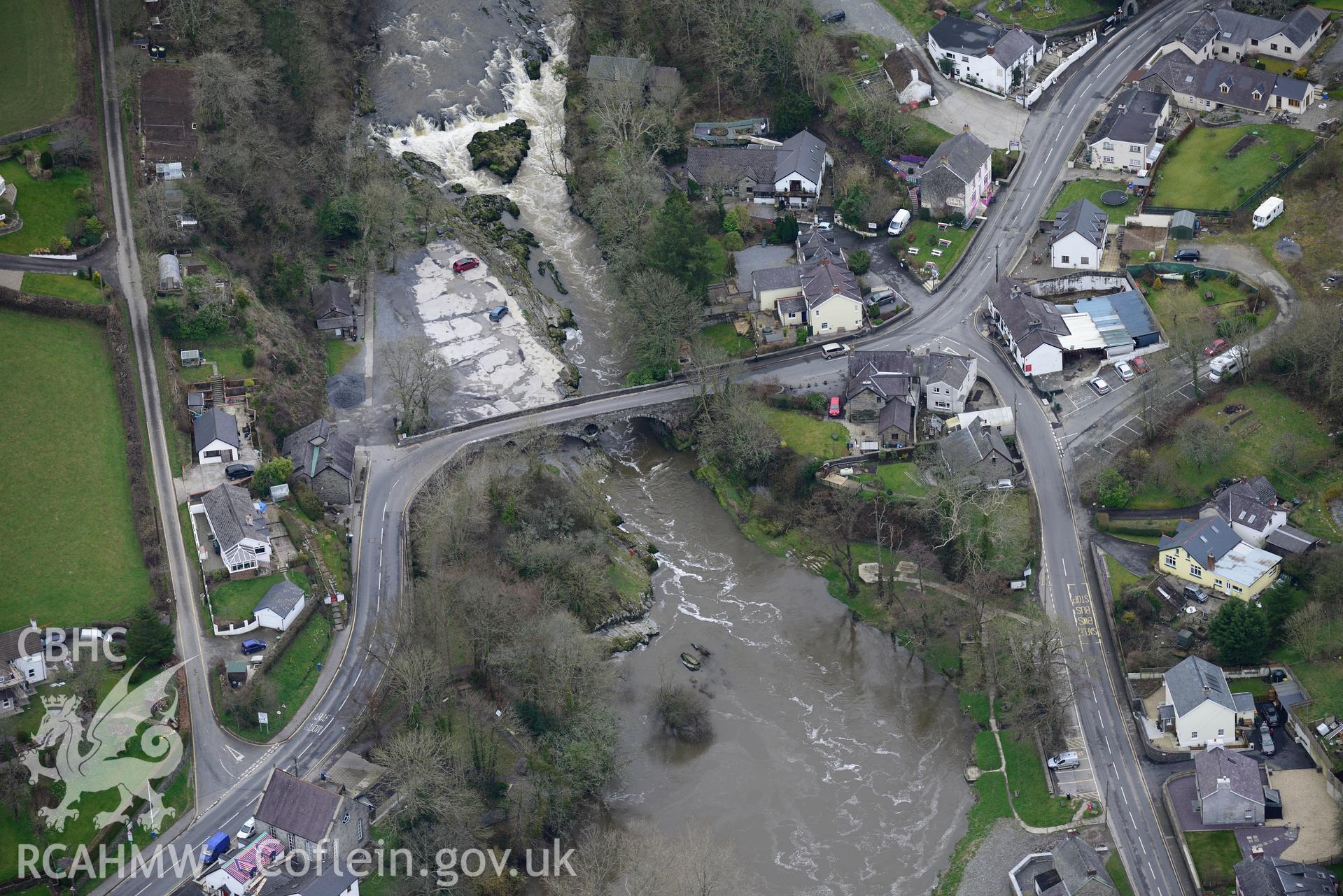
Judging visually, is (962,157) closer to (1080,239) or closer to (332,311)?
(1080,239)

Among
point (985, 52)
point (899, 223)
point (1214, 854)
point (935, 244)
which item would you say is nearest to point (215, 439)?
point (899, 223)

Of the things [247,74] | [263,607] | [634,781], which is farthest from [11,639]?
[247,74]

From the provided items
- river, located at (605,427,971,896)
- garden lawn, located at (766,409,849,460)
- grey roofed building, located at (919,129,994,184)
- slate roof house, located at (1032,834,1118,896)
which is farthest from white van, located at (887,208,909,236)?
slate roof house, located at (1032,834,1118,896)

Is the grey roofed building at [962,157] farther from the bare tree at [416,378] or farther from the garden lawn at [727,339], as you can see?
the bare tree at [416,378]

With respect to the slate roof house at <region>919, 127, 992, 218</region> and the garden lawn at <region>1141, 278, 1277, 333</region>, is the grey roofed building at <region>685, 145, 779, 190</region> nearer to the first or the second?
the slate roof house at <region>919, 127, 992, 218</region>

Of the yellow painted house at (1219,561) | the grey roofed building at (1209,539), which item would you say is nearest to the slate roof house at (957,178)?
the yellow painted house at (1219,561)

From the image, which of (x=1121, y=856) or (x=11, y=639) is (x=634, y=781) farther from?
(x=11, y=639)
